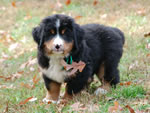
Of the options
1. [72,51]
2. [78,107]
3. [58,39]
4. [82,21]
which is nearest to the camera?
[78,107]

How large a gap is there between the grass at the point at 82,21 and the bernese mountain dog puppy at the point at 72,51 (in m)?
0.27

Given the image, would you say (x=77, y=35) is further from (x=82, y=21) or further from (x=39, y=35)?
(x=82, y=21)

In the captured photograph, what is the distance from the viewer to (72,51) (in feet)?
15.1

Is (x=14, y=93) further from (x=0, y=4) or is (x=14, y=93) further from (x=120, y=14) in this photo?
(x=0, y=4)

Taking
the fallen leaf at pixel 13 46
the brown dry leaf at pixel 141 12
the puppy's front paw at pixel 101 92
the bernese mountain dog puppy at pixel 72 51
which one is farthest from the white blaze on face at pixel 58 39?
the brown dry leaf at pixel 141 12

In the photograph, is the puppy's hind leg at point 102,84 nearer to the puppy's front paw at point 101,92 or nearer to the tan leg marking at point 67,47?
the puppy's front paw at point 101,92

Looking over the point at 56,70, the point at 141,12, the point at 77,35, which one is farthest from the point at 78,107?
the point at 141,12

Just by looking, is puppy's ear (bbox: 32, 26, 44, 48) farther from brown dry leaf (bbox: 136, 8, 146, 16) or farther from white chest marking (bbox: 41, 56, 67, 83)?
brown dry leaf (bbox: 136, 8, 146, 16)

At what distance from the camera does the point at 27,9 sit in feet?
42.7

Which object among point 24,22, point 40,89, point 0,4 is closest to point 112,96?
point 40,89

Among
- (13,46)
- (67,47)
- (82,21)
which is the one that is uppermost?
(67,47)

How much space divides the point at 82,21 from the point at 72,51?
5.89m

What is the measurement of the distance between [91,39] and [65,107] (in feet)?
4.69

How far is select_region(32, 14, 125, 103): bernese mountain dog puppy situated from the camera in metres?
4.45
